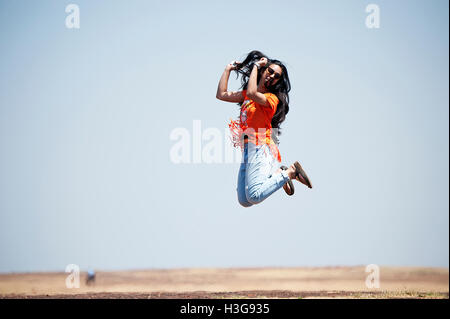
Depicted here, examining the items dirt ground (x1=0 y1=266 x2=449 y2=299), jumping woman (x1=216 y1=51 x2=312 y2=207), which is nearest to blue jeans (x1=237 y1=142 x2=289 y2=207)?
jumping woman (x1=216 y1=51 x2=312 y2=207)

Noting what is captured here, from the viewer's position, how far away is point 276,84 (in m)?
8.62

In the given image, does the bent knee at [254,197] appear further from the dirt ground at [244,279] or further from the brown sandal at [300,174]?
the dirt ground at [244,279]

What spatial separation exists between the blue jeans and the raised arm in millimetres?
656

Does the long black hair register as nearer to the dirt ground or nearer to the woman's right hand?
the woman's right hand

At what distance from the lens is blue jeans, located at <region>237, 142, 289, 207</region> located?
27.2 feet

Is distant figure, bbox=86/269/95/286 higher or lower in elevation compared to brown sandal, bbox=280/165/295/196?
lower

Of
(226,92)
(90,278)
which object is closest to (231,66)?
(226,92)

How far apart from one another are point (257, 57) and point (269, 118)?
858 mm

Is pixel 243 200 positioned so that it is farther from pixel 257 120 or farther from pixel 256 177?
pixel 257 120

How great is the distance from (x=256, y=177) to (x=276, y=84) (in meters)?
1.25

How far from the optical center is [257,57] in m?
8.78

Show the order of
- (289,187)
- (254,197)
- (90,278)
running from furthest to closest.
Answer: (90,278) → (289,187) → (254,197)

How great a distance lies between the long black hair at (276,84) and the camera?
339 inches
